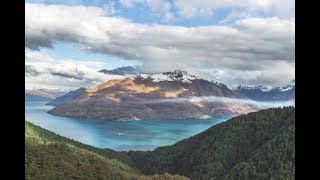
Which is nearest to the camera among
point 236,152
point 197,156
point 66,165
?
point 66,165

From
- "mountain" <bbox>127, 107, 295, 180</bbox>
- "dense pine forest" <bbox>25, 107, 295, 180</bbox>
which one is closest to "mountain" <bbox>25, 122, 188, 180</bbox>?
"dense pine forest" <bbox>25, 107, 295, 180</bbox>

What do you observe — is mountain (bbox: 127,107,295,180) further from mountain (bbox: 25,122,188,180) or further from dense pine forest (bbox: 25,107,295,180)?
mountain (bbox: 25,122,188,180)

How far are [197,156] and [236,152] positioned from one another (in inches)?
403

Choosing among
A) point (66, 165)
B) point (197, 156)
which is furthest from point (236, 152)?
point (66, 165)

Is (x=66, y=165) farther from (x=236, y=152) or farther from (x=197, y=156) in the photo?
(x=236, y=152)

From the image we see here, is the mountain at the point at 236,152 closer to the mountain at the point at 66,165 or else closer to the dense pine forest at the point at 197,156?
the dense pine forest at the point at 197,156

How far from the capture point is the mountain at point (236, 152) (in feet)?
325

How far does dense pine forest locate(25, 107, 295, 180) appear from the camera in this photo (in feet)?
267

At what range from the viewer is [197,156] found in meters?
116
